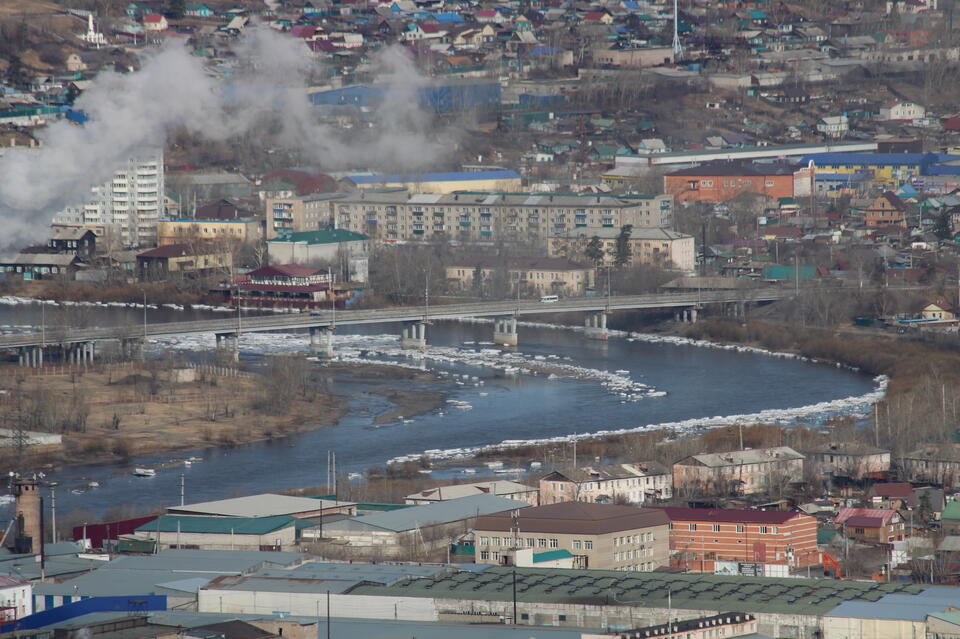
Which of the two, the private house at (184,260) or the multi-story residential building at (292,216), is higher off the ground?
the multi-story residential building at (292,216)

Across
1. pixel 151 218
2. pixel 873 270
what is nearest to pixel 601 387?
pixel 873 270

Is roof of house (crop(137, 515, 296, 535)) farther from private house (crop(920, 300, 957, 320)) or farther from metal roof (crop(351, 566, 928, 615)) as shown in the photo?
private house (crop(920, 300, 957, 320))

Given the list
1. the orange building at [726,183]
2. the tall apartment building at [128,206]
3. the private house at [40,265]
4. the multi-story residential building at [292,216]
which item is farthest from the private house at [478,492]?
the orange building at [726,183]

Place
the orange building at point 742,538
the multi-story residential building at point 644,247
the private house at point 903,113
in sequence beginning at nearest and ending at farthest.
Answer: the orange building at point 742,538 < the multi-story residential building at point 644,247 < the private house at point 903,113

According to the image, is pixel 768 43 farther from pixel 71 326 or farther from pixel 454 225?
pixel 71 326

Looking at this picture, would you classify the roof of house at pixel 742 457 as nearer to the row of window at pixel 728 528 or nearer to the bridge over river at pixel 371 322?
the row of window at pixel 728 528

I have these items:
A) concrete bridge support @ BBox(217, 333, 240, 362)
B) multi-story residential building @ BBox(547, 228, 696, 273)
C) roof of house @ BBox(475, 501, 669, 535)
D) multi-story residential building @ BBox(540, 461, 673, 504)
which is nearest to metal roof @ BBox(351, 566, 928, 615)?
roof of house @ BBox(475, 501, 669, 535)

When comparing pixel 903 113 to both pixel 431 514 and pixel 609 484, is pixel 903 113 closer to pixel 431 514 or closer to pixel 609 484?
pixel 609 484
